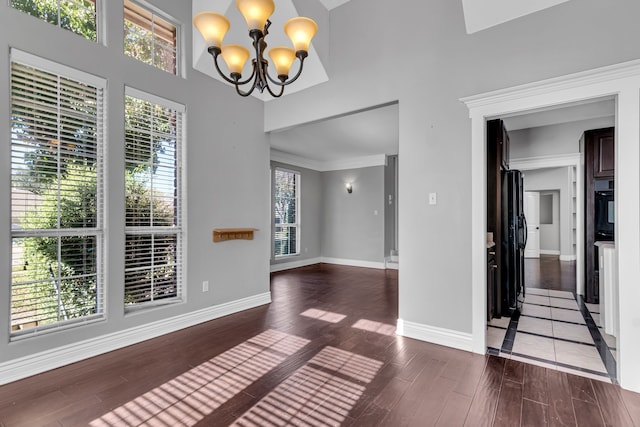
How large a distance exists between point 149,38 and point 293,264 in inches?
216

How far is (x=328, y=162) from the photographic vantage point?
327 inches

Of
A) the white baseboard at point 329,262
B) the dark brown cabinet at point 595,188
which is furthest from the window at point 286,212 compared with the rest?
the dark brown cabinet at point 595,188

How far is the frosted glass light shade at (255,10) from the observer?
188 cm

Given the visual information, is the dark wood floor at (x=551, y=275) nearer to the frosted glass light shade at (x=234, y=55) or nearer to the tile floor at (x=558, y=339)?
the tile floor at (x=558, y=339)

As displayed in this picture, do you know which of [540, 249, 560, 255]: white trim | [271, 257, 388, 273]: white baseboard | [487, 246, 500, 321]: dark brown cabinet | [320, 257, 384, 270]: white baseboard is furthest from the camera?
[540, 249, 560, 255]: white trim

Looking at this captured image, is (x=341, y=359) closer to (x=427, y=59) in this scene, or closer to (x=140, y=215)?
(x=140, y=215)

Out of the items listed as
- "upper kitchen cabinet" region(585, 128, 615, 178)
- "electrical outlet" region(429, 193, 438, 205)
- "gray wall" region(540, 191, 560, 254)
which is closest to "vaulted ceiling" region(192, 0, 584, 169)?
"upper kitchen cabinet" region(585, 128, 615, 178)

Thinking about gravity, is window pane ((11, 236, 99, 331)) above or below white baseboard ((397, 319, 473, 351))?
above

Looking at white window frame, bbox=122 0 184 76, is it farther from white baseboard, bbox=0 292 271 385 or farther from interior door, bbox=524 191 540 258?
interior door, bbox=524 191 540 258

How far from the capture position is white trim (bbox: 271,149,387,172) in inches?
285

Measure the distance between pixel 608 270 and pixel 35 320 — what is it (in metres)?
5.05

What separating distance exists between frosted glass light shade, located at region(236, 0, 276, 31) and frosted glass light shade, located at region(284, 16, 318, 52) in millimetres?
164

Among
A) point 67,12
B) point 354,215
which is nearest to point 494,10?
point 67,12

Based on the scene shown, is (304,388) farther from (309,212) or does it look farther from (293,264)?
(309,212)
